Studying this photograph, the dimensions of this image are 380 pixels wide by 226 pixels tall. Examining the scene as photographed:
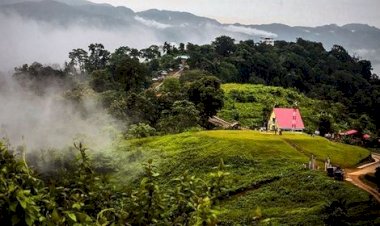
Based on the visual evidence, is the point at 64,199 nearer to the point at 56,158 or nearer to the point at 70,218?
the point at 70,218

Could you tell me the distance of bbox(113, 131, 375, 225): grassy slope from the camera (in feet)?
83.4

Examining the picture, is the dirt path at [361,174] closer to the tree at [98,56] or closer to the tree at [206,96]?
the tree at [206,96]

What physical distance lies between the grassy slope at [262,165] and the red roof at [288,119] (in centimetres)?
385

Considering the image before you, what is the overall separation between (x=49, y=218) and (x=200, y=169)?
29638 mm

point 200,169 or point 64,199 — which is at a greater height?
point 64,199

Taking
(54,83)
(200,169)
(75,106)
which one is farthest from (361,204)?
(54,83)

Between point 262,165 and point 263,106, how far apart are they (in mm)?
33262

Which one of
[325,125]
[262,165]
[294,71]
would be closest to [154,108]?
[325,125]

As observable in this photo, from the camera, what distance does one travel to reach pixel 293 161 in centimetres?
3338

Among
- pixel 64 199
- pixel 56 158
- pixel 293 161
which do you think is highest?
pixel 64 199

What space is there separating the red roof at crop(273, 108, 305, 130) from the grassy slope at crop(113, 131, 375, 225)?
12.6 ft

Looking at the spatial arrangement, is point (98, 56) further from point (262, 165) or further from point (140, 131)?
point (262, 165)

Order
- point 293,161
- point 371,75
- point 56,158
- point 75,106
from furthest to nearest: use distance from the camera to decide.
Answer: point 371,75
point 75,106
point 56,158
point 293,161

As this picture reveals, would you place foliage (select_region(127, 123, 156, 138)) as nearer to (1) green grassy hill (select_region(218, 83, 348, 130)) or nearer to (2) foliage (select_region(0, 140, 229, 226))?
(1) green grassy hill (select_region(218, 83, 348, 130))
